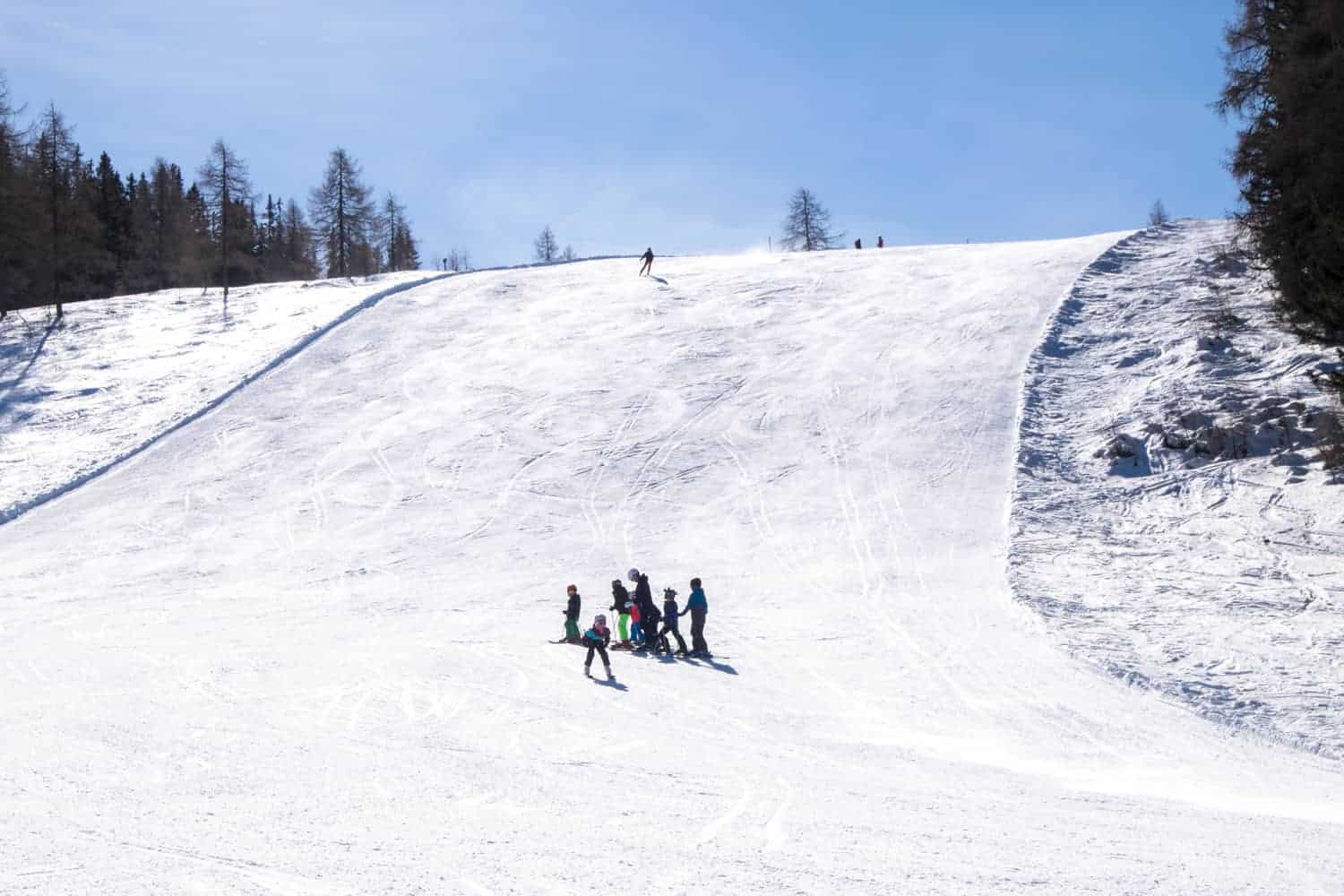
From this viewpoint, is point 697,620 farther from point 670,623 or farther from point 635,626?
point 635,626

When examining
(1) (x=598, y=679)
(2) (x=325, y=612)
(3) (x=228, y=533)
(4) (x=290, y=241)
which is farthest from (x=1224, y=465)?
(4) (x=290, y=241)

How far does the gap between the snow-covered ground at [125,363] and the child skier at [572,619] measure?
16.1 m

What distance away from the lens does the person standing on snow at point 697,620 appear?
15922 mm

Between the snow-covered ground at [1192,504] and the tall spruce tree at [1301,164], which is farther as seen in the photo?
the tall spruce tree at [1301,164]

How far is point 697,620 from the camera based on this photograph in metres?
16.2

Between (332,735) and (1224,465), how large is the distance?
19.1 meters

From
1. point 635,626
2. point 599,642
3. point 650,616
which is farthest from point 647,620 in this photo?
point 599,642

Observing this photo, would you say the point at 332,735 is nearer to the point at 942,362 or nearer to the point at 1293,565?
the point at 1293,565

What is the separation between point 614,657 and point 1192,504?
41.2ft

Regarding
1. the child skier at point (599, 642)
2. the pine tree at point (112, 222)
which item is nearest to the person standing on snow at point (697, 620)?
the child skier at point (599, 642)

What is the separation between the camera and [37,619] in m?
17.6

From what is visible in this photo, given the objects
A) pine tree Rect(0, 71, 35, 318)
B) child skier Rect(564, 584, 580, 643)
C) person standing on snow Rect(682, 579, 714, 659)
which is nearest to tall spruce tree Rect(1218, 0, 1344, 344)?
person standing on snow Rect(682, 579, 714, 659)

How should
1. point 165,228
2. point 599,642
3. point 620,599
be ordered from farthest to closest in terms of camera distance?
point 165,228 < point 620,599 < point 599,642

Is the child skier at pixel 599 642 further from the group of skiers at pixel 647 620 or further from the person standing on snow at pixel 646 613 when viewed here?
the person standing on snow at pixel 646 613
